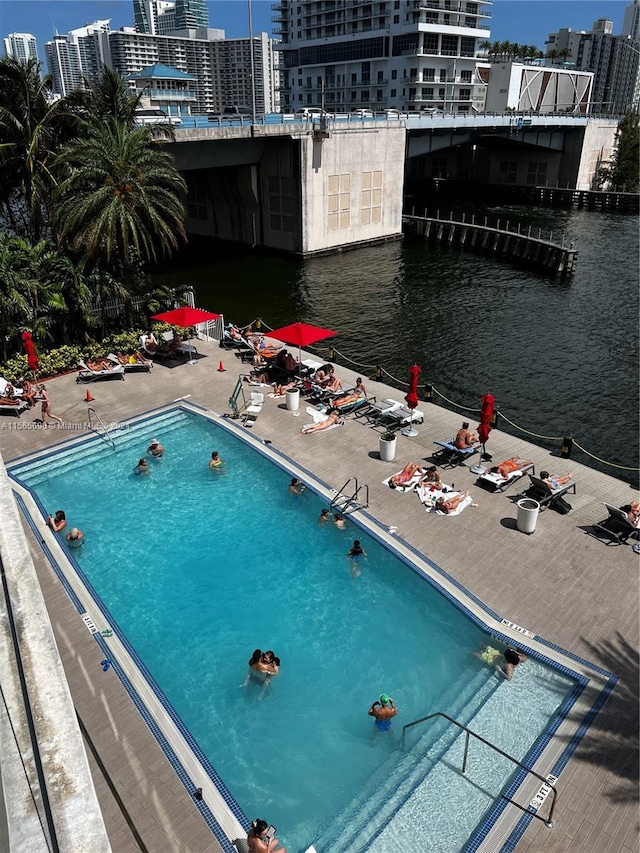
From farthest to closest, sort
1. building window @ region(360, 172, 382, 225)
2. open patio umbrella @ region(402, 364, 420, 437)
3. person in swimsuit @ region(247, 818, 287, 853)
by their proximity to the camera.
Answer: building window @ region(360, 172, 382, 225), open patio umbrella @ region(402, 364, 420, 437), person in swimsuit @ region(247, 818, 287, 853)

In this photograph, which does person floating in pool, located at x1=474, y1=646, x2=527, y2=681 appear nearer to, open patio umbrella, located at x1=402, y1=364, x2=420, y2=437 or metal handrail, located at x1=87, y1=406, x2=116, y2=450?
open patio umbrella, located at x1=402, y1=364, x2=420, y2=437

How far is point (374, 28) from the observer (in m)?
106

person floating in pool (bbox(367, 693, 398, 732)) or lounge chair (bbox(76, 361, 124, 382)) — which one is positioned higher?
lounge chair (bbox(76, 361, 124, 382))

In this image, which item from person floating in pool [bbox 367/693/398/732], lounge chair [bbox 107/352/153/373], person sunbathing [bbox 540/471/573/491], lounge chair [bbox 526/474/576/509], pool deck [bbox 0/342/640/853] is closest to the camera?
pool deck [bbox 0/342/640/853]

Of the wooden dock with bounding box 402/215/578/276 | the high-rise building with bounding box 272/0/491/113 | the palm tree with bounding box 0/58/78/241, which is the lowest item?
the wooden dock with bounding box 402/215/578/276

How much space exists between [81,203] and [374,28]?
335ft

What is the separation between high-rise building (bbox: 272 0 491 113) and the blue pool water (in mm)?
105061

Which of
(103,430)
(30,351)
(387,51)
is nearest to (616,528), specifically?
(103,430)

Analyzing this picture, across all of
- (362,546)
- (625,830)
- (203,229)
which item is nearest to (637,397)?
(362,546)

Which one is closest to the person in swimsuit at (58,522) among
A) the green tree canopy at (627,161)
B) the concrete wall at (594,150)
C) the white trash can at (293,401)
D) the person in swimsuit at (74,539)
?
the person in swimsuit at (74,539)

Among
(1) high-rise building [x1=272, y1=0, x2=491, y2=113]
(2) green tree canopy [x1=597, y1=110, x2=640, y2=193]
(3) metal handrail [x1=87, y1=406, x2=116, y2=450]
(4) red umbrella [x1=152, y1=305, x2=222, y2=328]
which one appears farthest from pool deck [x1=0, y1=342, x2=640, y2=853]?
(1) high-rise building [x1=272, y1=0, x2=491, y2=113]

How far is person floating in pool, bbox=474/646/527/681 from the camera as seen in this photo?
11.9 metres

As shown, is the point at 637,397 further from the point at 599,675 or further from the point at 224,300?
the point at 224,300

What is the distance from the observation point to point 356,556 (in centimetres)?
1553
